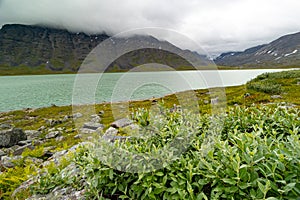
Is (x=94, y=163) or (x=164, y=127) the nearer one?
(x=94, y=163)

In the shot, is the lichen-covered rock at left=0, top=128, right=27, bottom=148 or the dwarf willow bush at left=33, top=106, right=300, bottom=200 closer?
the dwarf willow bush at left=33, top=106, right=300, bottom=200

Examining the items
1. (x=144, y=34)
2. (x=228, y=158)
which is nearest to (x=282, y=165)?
(x=228, y=158)

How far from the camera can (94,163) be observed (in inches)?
164

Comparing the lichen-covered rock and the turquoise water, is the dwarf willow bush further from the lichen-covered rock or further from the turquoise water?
→ the lichen-covered rock

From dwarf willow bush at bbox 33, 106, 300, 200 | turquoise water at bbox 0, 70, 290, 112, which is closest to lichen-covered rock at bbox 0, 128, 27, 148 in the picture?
turquoise water at bbox 0, 70, 290, 112

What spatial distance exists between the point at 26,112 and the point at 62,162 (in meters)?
45.9

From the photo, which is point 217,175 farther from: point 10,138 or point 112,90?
point 112,90

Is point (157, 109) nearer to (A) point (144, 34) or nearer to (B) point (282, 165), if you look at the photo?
(A) point (144, 34)

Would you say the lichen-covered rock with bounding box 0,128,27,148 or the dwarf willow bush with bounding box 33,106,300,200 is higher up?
the dwarf willow bush with bounding box 33,106,300,200

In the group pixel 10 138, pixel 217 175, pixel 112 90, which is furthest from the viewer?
pixel 112 90

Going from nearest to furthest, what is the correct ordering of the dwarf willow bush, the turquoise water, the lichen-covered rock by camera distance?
the dwarf willow bush
the turquoise water
the lichen-covered rock

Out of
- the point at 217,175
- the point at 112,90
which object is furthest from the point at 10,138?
the point at 112,90

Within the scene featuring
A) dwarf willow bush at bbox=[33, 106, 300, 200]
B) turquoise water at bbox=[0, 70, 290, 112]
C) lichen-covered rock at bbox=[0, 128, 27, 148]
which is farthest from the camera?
lichen-covered rock at bbox=[0, 128, 27, 148]

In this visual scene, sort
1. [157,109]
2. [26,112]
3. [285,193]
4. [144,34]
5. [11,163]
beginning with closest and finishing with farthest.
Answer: [285,193]
[157,109]
[144,34]
[11,163]
[26,112]
